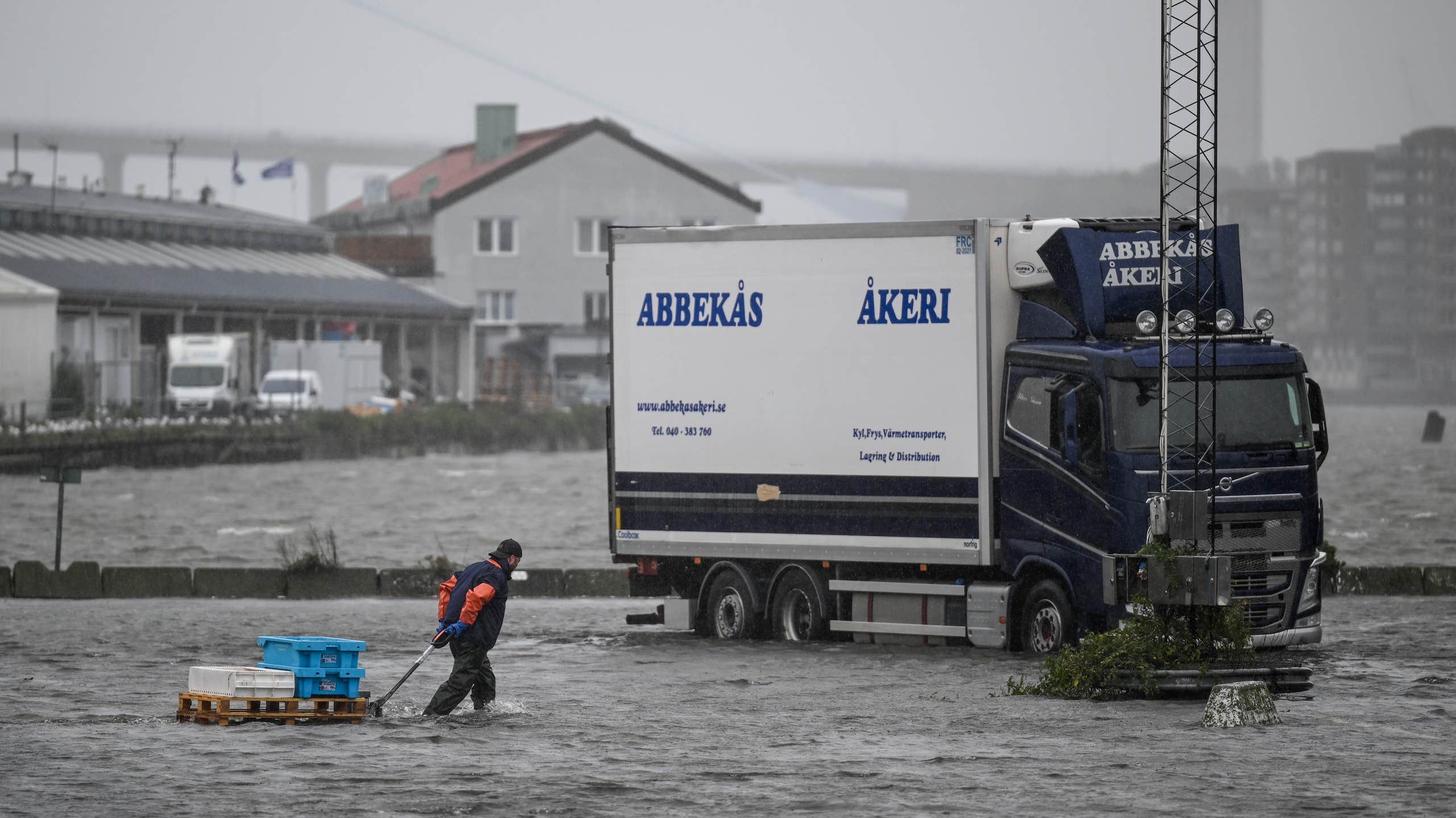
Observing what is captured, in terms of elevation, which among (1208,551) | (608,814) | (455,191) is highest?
(455,191)

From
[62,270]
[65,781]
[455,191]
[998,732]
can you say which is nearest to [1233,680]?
[998,732]

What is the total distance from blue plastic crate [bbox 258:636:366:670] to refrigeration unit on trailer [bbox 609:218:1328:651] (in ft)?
21.2

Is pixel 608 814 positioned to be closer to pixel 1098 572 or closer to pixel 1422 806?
pixel 1422 806

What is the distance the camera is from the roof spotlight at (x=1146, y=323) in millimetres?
18203

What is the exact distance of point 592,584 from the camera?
99.0ft

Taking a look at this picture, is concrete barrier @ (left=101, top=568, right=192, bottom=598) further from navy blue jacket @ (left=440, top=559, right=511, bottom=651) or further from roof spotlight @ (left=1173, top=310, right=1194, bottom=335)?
roof spotlight @ (left=1173, top=310, right=1194, bottom=335)

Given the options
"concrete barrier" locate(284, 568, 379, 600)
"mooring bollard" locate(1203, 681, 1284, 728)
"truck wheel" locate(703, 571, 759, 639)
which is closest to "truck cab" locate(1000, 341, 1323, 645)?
"mooring bollard" locate(1203, 681, 1284, 728)

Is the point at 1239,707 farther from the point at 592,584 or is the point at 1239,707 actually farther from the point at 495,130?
the point at 495,130

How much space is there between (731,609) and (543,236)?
72577mm

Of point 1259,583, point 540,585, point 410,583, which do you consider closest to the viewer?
point 1259,583

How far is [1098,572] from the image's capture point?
→ 18.8m

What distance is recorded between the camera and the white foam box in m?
15.4

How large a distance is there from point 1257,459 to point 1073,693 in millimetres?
3345

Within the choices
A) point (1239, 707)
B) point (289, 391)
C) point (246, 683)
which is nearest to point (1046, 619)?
point (1239, 707)
